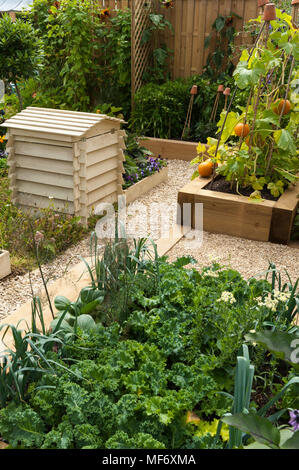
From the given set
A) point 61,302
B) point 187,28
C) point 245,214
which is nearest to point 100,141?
point 245,214

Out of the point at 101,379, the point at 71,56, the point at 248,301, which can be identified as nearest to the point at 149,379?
the point at 101,379

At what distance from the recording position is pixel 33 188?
4.30m

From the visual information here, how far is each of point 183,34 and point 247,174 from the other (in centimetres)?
362

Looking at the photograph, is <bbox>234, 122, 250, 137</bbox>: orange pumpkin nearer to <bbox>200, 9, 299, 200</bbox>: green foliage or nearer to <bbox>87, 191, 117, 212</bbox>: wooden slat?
<bbox>200, 9, 299, 200</bbox>: green foliage

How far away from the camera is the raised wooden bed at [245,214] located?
3955 mm

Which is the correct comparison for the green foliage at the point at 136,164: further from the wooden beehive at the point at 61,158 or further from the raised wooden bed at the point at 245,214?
the raised wooden bed at the point at 245,214

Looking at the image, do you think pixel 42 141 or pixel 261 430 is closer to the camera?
pixel 261 430

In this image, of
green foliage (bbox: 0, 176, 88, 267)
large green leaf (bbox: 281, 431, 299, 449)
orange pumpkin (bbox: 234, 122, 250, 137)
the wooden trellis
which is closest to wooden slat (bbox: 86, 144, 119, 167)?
green foliage (bbox: 0, 176, 88, 267)

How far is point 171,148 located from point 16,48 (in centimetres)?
220

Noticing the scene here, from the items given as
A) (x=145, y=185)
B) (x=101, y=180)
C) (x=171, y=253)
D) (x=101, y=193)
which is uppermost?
(x=101, y=180)

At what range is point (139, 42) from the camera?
262 inches

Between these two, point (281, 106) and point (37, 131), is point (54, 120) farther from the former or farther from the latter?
point (281, 106)

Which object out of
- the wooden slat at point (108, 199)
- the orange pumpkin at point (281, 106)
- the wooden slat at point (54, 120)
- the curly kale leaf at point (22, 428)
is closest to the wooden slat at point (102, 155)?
the wooden slat at point (54, 120)

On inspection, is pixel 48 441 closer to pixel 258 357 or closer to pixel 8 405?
pixel 8 405
